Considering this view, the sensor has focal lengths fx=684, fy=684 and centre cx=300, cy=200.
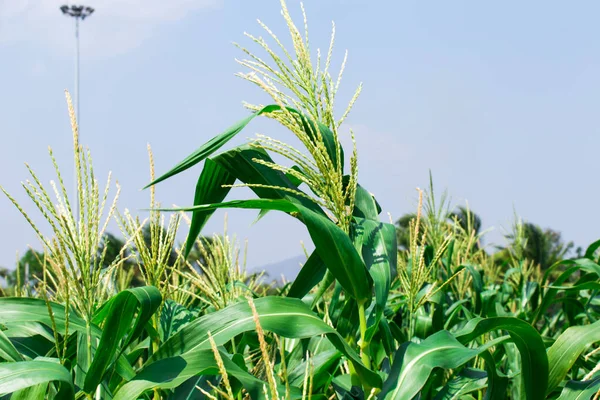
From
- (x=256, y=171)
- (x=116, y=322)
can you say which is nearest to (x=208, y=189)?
(x=256, y=171)

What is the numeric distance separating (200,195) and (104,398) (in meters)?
0.71

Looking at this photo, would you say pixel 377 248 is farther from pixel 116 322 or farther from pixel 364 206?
pixel 116 322

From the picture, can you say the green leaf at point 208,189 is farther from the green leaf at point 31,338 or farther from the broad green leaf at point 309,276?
the green leaf at point 31,338

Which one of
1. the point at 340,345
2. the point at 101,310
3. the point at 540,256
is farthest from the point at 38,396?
the point at 540,256

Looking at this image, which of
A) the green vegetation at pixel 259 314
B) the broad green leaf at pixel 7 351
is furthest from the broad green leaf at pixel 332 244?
the broad green leaf at pixel 7 351

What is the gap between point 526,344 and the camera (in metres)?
1.92

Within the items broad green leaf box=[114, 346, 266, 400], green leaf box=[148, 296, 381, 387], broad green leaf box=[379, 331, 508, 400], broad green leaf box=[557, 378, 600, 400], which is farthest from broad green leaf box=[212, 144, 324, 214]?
broad green leaf box=[557, 378, 600, 400]

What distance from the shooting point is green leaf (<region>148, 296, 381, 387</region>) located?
5.92 feet

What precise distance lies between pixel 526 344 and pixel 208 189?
43.4 inches

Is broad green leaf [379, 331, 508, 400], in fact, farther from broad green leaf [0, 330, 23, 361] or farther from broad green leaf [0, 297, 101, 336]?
broad green leaf [0, 330, 23, 361]

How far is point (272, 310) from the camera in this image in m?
1.85

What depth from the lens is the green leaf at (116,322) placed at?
1695 mm

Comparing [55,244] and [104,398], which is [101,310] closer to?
[104,398]

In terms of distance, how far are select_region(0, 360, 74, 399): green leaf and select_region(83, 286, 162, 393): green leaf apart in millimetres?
78
